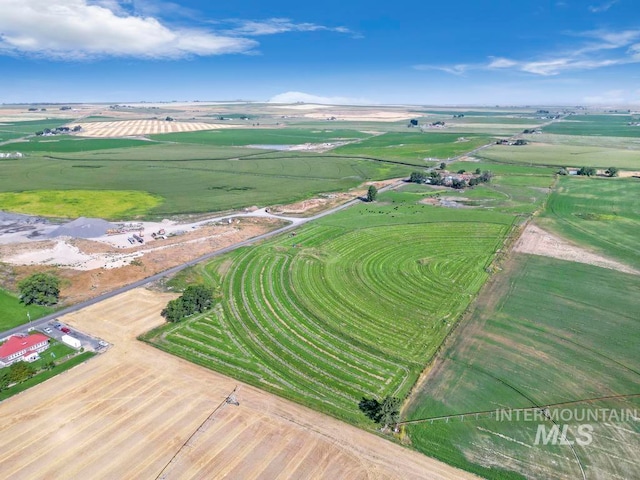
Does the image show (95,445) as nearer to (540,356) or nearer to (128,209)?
(540,356)

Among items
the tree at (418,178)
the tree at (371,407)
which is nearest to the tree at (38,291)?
the tree at (371,407)

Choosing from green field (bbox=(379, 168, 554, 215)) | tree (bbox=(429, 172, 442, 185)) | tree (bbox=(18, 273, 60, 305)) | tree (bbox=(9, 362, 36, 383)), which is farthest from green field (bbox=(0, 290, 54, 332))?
tree (bbox=(429, 172, 442, 185))

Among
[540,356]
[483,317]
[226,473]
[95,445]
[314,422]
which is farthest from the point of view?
[483,317]

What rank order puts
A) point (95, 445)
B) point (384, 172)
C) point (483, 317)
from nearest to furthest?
point (95, 445) → point (483, 317) → point (384, 172)

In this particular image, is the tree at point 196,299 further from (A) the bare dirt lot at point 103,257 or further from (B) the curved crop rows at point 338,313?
(A) the bare dirt lot at point 103,257

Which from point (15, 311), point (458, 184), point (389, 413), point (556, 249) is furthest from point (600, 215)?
point (15, 311)

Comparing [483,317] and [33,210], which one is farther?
[33,210]

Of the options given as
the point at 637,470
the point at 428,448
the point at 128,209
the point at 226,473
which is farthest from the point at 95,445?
the point at 128,209
